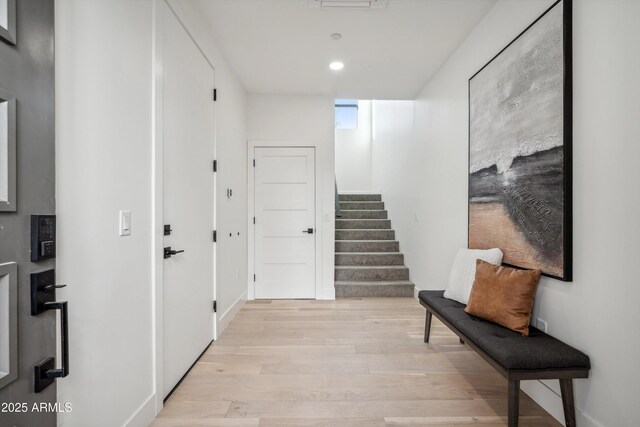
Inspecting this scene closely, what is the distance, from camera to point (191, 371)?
2246 mm

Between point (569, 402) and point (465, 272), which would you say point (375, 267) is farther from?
point (569, 402)

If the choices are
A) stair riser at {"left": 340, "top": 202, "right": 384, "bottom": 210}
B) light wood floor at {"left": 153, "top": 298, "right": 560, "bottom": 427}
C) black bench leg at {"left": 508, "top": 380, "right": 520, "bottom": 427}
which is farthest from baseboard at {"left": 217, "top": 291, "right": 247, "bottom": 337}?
stair riser at {"left": 340, "top": 202, "right": 384, "bottom": 210}

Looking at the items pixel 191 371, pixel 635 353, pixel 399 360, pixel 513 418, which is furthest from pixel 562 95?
pixel 191 371

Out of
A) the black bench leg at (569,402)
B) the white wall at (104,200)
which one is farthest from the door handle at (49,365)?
the black bench leg at (569,402)

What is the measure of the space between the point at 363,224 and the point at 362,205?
0.82 m

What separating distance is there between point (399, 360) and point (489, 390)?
0.63 meters

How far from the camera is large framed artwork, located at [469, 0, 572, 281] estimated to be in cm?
163

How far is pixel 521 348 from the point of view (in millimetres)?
1549

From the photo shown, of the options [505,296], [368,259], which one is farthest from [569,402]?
[368,259]

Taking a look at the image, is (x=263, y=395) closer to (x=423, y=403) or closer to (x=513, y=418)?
(x=423, y=403)

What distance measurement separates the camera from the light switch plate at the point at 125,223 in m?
1.47

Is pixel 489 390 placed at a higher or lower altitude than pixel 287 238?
lower

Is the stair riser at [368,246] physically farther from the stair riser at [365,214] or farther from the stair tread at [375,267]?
the stair riser at [365,214]

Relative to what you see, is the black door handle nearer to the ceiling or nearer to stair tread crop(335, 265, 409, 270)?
the ceiling
